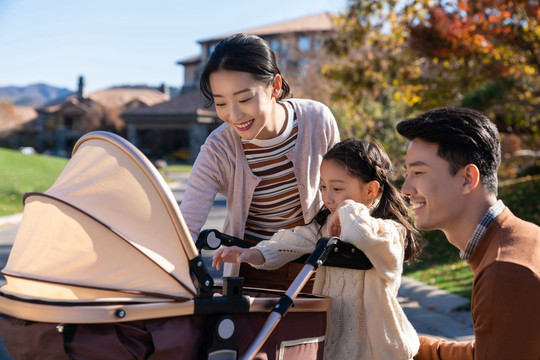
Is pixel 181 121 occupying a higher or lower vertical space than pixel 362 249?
lower

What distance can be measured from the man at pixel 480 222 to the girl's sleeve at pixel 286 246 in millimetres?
647

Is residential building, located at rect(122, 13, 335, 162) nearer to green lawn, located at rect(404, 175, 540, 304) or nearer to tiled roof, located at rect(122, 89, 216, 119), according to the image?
tiled roof, located at rect(122, 89, 216, 119)

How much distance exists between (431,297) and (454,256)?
2.54 metres

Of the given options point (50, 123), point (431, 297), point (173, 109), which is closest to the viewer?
point (431, 297)

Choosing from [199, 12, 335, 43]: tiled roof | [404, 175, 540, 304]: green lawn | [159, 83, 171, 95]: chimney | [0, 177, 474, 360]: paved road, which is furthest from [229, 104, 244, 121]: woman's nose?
[159, 83, 171, 95]: chimney

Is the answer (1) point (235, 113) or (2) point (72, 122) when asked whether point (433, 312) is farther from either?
(2) point (72, 122)

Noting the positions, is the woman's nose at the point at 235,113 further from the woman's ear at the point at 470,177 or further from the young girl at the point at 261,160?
the woman's ear at the point at 470,177

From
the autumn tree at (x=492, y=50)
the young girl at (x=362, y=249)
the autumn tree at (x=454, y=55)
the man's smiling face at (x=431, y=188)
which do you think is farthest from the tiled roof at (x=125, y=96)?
the man's smiling face at (x=431, y=188)

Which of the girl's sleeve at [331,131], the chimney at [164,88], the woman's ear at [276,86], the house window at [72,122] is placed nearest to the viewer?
the woman's ear at [276,86]

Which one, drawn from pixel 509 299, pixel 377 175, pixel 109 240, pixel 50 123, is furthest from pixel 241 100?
pixel 50 123

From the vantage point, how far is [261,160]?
3.04 meters

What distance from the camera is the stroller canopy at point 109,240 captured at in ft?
6.58

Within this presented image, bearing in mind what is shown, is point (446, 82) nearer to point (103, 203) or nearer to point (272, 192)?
point (272, 192)

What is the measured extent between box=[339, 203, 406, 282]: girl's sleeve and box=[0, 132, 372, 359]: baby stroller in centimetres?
22
